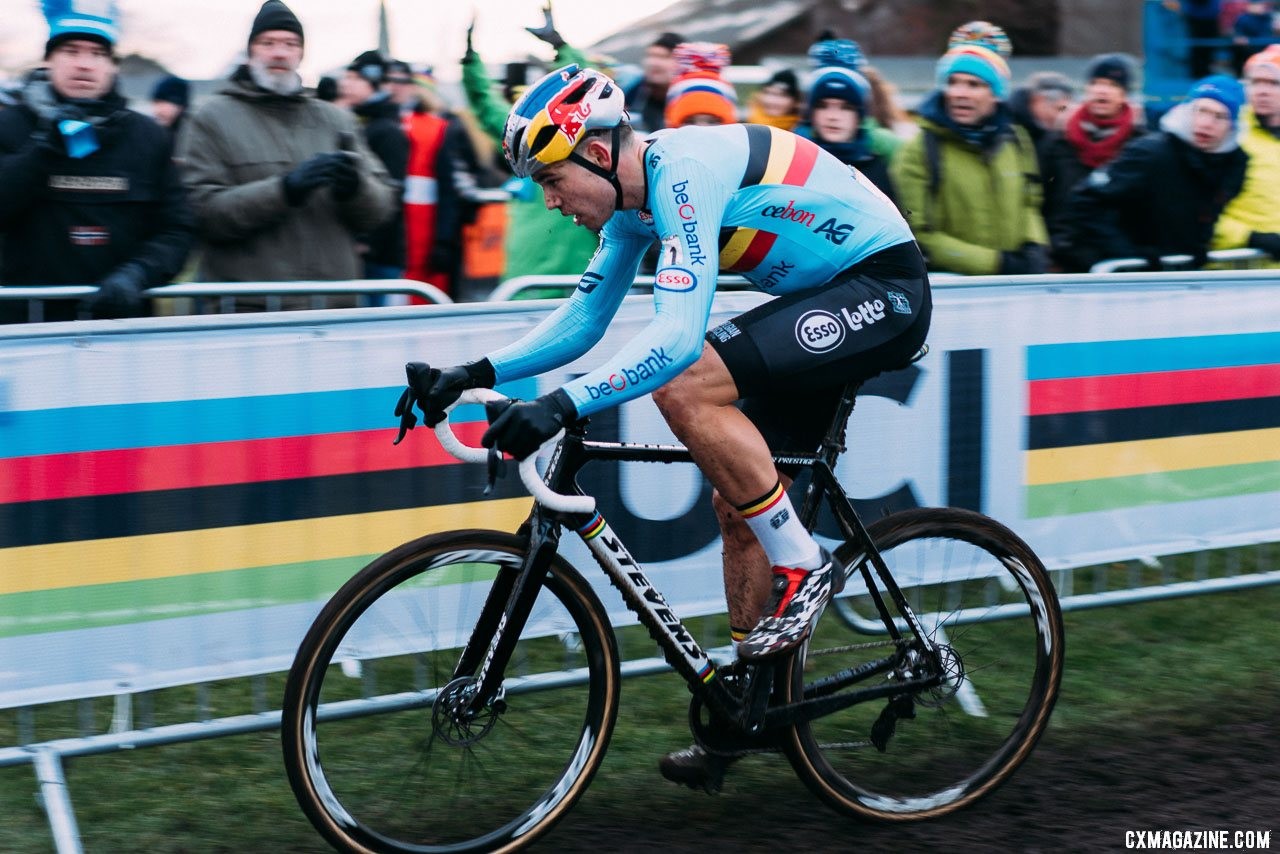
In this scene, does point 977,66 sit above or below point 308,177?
above

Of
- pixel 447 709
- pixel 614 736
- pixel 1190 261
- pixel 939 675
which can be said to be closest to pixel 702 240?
pixel 447 709

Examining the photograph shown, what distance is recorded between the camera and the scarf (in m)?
8.55

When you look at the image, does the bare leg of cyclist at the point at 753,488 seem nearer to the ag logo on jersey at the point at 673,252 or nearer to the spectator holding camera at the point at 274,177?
the ag logo on jersey at the point at 673,252

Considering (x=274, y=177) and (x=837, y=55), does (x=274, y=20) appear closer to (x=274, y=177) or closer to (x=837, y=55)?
(x=274, y=177)

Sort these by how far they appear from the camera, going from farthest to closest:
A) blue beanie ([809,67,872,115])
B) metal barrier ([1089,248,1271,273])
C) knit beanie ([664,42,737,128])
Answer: knit beanie ([664,42,737,128]), blue beanie ([809,67,872,115]), metal barrier ([1089,248,1271,273])

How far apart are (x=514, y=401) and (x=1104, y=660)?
315 centimetres

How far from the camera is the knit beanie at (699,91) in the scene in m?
7.21

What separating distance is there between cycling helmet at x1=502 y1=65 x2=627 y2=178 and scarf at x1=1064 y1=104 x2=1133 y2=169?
210 inches

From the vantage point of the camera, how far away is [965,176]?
22.7 feet

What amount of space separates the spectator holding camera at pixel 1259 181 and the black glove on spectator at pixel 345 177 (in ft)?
12.7

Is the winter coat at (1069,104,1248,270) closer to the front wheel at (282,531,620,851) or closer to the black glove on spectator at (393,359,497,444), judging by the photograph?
the front wheel at (282,531,620,851)

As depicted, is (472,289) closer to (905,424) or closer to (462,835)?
(905,424)

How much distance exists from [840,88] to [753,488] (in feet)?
11.4

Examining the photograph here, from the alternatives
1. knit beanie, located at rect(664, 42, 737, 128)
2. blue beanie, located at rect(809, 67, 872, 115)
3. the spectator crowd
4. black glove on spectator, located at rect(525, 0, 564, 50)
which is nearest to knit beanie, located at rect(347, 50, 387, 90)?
the spectator crowd
